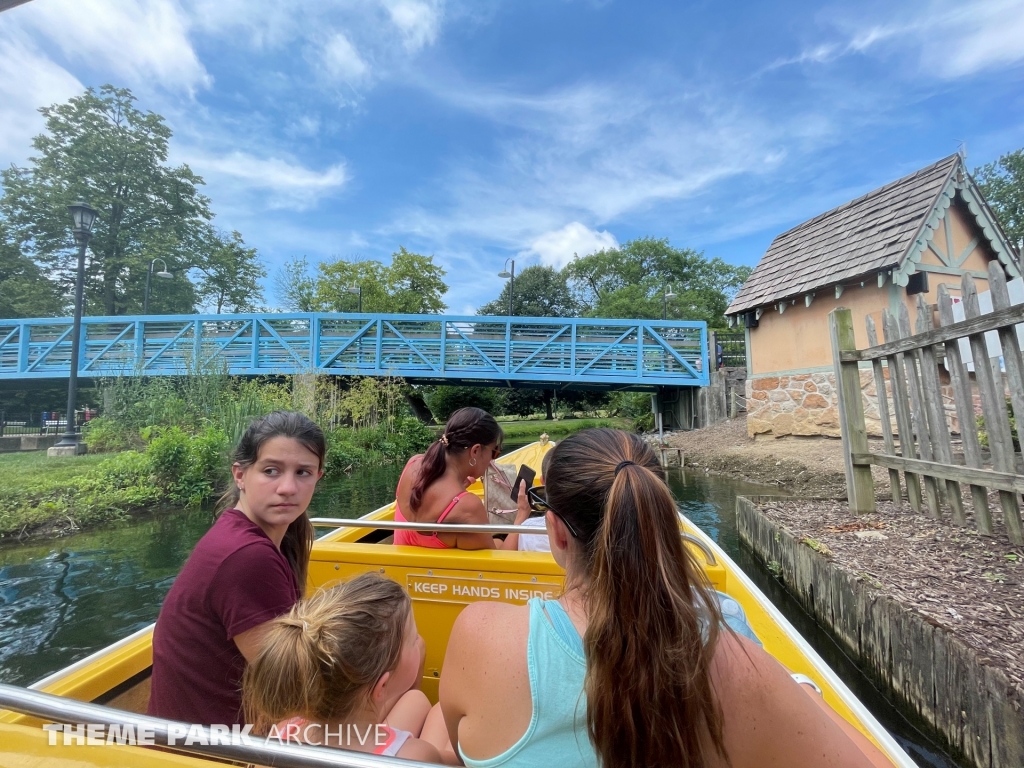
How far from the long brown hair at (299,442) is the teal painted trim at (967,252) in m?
10.5

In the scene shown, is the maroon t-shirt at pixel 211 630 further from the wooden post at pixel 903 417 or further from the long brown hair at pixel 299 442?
the wooden post at pixel 903 417

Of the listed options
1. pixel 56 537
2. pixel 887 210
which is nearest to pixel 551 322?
pixel 887 210

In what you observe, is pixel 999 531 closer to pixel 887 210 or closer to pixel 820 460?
pixel 820 460

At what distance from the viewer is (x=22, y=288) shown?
22.1 m

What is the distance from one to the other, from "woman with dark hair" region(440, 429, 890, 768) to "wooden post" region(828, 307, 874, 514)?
12.6 ft

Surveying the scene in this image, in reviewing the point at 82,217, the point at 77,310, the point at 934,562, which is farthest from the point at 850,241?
the point at 77,310

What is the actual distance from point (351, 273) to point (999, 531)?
27141mm

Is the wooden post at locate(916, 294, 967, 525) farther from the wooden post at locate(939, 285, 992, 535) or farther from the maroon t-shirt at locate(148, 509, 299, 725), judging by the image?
the maroon t-shirt at locate(148, 509, 299, 725)

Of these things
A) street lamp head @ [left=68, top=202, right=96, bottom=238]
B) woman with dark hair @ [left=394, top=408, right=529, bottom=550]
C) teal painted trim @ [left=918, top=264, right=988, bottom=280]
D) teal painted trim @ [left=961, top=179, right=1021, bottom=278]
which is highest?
street lamp head @ [left=68, top=202, right=96, bottom=238]

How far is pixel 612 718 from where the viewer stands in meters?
0.69

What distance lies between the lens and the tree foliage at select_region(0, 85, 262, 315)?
77.9 ft

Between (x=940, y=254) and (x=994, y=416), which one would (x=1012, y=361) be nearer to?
(x=994, y=416)

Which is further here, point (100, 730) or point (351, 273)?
point (351, 273)

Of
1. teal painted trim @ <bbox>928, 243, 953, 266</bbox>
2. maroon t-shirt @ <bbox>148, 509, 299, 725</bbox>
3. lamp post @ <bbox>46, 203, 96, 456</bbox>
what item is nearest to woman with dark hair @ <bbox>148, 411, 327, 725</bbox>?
maroon t-shirt @ <bbox>148, 509, 299, 725</bbox>
